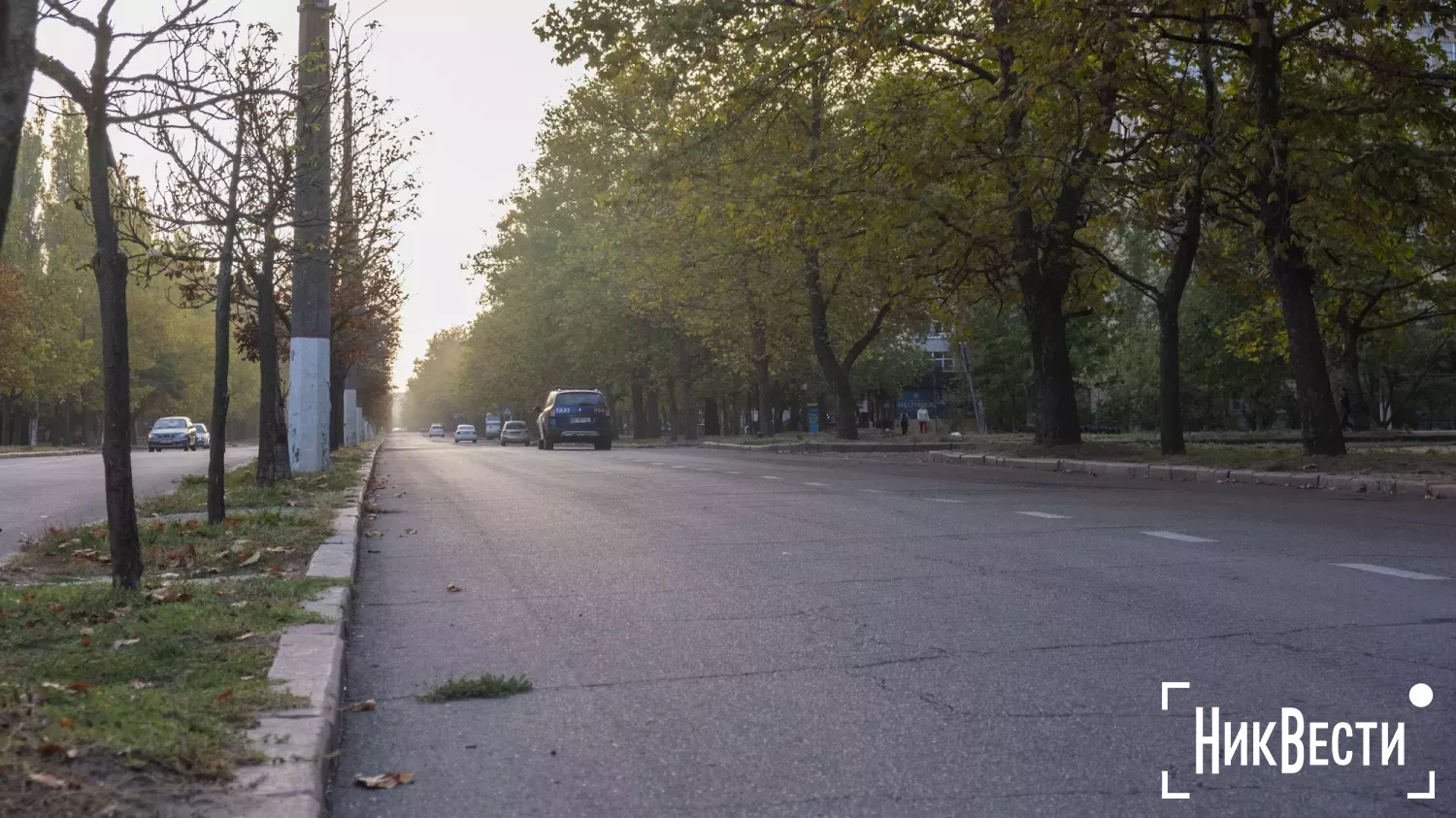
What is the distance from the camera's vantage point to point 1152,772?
4.01 meters

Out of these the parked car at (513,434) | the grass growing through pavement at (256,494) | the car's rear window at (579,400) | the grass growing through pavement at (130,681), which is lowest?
the grass growing through pavement at (130,681)

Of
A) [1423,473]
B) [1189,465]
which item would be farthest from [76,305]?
[1423,473]

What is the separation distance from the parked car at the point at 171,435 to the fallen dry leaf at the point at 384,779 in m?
57.2

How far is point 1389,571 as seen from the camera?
8086mm

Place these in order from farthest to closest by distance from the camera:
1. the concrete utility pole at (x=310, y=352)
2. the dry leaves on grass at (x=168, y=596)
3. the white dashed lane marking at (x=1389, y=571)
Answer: the concrete utility pole at (x=310, y=352) → the white dashed lane marking at (x=1389, y=571) → the dry leaves on grass at (x=168, y=596)

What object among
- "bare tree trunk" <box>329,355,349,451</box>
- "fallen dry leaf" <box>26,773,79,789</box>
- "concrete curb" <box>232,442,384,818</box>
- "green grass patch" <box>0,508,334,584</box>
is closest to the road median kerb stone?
"green grass patch" <box>0,508,334,584</box>

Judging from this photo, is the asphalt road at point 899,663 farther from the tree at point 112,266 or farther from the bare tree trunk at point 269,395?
the bare tree trunk at point 269,395

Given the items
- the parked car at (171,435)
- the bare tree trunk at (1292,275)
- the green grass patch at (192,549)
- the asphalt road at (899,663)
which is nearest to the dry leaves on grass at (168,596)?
the asphalt road at (899,663)

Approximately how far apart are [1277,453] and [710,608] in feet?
48.9

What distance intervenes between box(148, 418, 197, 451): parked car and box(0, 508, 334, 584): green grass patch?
4876 cm

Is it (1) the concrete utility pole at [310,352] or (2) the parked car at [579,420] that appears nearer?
(1) the concrete utility pole at [310,352]

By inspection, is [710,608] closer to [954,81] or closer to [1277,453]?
[1277,453]

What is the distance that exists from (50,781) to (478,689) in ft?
6.60

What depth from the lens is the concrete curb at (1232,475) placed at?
15609 mm
